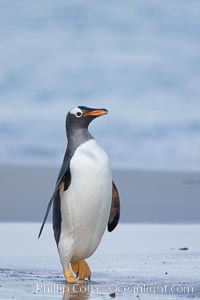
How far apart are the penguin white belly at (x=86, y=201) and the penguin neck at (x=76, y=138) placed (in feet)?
0.14

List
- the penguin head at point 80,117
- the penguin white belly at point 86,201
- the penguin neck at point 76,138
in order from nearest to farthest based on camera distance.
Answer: the penguin white belly at point 86,201
the penguin neck at point 76,138
the penguin head at point 80,117

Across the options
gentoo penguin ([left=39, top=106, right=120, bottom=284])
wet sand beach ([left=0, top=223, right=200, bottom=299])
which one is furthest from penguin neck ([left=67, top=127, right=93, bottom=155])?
wet sand beach ([left=0, top=223, right=200, bottom=299])

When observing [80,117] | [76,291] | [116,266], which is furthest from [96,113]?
[76,291]

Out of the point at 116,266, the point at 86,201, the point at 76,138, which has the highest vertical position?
the point at 76,138

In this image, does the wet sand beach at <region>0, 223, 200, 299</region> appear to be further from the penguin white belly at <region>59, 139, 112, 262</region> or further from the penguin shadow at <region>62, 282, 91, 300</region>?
the penguin white belly at <region>59, 139, 112, 262</region>

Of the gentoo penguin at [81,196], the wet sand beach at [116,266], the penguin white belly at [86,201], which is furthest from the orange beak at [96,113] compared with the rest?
the wet sand beach at [116,266]

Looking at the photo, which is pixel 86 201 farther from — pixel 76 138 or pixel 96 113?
pixel 96 113

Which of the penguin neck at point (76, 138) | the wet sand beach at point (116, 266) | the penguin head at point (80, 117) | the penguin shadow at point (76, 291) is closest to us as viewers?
the penguin shadow at point (76, 291)

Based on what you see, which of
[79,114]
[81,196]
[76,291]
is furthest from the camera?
[79,114]

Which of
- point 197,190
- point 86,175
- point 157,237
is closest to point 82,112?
point 86,175

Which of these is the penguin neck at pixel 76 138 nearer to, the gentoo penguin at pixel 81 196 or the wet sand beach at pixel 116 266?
the gentoo penguin at pixel 81 196

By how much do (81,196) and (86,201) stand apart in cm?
5

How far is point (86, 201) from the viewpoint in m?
7.67

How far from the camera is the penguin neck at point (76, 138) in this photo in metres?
7.73
